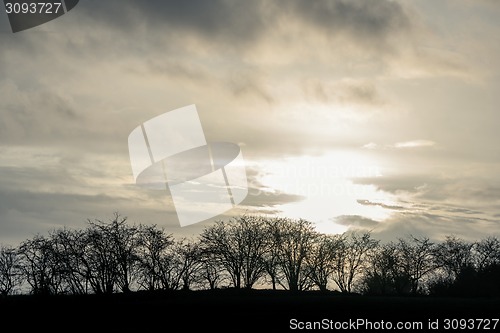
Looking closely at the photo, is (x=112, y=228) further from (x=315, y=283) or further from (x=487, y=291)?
(x=487, y=291)

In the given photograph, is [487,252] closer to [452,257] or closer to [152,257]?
[452,257]

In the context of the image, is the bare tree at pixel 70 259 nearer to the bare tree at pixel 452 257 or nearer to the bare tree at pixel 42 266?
the bare tree at pixel 42 266

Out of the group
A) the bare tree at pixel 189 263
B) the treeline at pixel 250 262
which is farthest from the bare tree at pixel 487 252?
the bare tree at pixel 189 263

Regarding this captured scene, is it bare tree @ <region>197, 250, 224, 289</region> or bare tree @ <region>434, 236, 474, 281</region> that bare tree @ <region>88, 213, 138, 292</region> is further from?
bare tree @ <region>434, 236, 474, 281</region>

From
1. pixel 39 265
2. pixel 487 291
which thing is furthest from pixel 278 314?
pixel 39 265

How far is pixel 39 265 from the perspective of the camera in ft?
293

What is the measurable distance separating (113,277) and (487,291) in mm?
51835

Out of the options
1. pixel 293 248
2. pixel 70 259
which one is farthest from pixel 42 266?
pixel 293 248

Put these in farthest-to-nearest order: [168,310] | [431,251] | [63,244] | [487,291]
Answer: [431,251]
[63,244]
[487,291]
[168,310]

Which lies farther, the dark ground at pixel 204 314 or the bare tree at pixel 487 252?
the bare tree at pixel 487 252

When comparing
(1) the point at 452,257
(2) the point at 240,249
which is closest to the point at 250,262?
(2) the point at 240,249

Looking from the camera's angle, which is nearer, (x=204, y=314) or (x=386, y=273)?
(x=204, y=314)

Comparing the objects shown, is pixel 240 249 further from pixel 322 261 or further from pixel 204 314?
pixel 204 314

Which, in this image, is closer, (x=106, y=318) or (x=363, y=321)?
(x=363, y=321)
